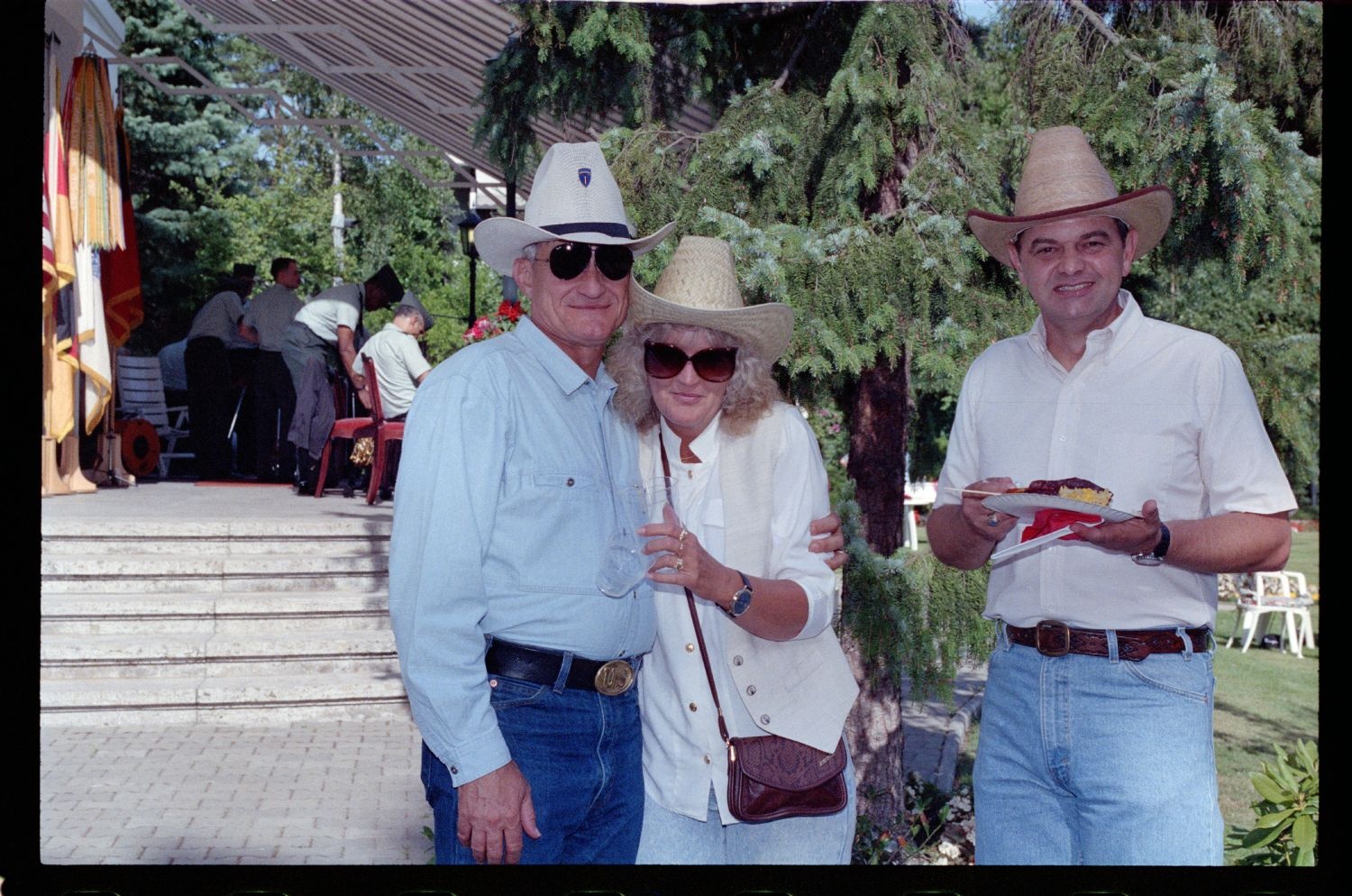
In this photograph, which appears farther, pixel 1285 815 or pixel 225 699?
pixel 225 699

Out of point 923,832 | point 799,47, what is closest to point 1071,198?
point 799,47

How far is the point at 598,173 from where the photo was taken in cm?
236

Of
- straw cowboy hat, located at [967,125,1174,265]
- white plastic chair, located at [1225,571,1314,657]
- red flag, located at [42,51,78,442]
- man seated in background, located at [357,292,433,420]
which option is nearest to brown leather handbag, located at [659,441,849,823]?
straw cowboy hat, located at [967,125,1174,265]

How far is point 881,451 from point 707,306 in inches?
88.4

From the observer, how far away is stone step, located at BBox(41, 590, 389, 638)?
5.59 m

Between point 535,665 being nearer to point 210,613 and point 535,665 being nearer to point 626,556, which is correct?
point 626,556

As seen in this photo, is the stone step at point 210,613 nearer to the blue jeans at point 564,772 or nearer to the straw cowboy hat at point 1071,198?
the blue jeans at point 564,772

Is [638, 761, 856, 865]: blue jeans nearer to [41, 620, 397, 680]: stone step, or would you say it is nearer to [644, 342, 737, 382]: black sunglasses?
[644, 342, 737, 382]: black sunglasses

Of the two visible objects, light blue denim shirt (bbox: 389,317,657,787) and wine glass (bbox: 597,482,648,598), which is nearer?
light blue denim shirt (bbox: 389,317,657,787)

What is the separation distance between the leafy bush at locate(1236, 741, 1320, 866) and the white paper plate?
139cm

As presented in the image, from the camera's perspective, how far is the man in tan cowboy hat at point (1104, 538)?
7.22 feet

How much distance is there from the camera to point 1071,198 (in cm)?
238
